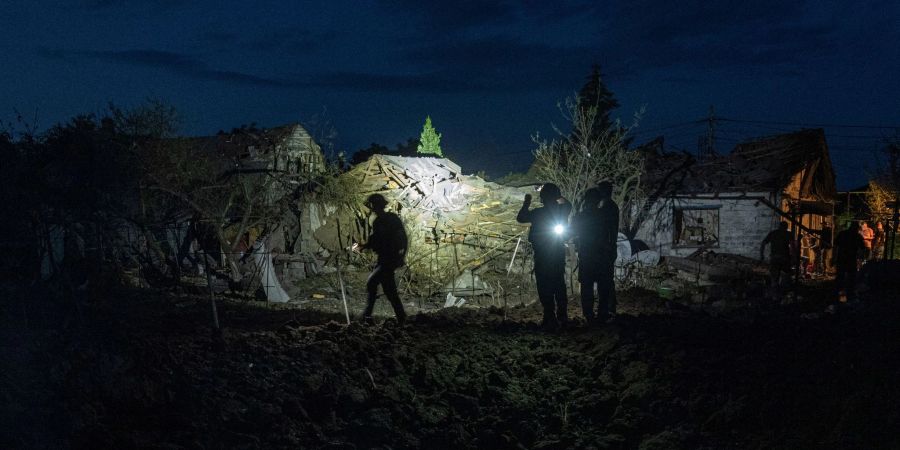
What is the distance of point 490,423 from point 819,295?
1069 centimetres

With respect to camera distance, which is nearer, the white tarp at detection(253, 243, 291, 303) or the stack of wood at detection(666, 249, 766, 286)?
the white tarp at detection(253, 243, 291, 303)

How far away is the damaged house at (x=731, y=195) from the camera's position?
20578 mm

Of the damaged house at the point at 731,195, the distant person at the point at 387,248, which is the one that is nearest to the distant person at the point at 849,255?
the damaged house at the point at 731,195

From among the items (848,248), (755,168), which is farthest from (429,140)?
(848,248)

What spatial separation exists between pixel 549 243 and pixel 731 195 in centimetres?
1549

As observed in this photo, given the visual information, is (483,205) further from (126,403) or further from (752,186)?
(126,403)

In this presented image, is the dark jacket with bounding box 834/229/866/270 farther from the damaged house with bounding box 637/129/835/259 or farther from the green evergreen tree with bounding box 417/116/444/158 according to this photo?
the green evergreen tree with bounding box 417/116/444/158

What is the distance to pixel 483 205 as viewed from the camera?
62.3 feet

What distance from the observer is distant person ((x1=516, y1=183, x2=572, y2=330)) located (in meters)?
7.58

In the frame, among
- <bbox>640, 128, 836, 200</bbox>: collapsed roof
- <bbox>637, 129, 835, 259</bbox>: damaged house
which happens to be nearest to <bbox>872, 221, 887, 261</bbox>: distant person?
<bbox>637, 129, 835, 259</bbox>: damaged house

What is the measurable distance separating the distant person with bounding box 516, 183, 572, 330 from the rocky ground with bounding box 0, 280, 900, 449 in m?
0.65

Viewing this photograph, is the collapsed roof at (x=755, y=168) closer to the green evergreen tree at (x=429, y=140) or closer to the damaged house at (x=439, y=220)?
the damaged house at (x=439, y=220)

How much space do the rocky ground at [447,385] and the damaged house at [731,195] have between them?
558 inches

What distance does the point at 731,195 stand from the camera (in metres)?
20.7
